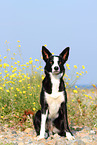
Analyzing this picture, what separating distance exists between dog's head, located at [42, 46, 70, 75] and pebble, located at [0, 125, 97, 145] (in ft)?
4.34

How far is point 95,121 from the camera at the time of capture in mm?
6145

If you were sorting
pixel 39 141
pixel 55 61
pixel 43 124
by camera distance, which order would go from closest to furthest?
pixel 55 61 → pixel 43 124 → pixel 39 141

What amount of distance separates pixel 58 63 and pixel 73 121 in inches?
94.3

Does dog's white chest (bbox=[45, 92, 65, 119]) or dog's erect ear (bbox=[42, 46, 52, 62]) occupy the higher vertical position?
dog's erect ear (bbox=[42, 46, 52, 62])

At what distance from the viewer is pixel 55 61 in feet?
14.7

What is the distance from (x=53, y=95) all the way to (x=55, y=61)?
0.63 m

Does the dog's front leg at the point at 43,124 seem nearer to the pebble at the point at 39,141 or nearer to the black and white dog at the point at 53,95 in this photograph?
the black and white dog at the point at 53,95

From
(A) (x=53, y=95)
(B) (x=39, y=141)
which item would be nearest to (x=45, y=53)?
(A) (x=53, y=95)

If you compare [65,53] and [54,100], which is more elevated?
[65,53]

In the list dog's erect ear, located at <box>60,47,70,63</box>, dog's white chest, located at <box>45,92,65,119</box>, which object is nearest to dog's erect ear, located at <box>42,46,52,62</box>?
dog's erect ear, located at <box>60,47,70,63</box>

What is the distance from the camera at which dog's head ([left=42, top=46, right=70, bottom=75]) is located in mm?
4395

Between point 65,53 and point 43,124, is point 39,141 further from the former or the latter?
point 65,53

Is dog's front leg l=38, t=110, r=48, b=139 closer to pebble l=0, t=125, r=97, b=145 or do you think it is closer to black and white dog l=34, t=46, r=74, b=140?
black and white dog l=34, t=46, r=74, b=140

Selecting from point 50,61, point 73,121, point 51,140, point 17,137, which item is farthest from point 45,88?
point 73,121
